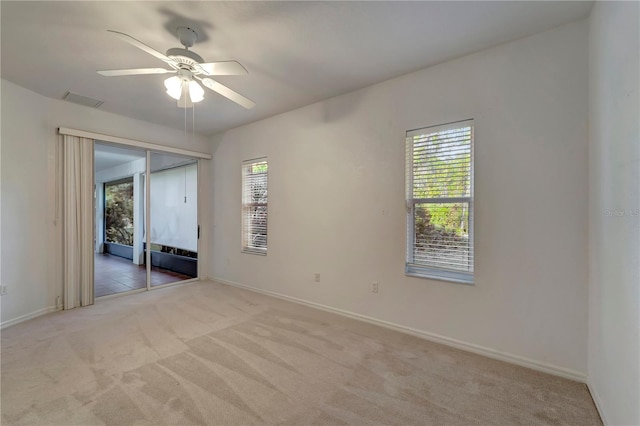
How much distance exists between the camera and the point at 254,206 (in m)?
4.66

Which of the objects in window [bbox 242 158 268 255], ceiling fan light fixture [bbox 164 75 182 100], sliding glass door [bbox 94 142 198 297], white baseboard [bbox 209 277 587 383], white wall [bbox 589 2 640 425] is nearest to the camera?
white wall [bbox 589 2 640 425]

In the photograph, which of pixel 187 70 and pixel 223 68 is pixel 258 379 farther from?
pixel 187 70

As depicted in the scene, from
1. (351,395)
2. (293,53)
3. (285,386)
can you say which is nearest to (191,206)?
(293,53)

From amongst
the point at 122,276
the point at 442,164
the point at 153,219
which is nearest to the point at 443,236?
the point at 442,164

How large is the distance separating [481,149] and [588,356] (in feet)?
6.01

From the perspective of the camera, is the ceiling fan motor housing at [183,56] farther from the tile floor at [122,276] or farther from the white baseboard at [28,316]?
the tile floor at [122,276]

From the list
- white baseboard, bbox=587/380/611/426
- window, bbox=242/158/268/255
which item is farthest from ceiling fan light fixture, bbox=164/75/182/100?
white baseboard, bbox=587/380/611/426

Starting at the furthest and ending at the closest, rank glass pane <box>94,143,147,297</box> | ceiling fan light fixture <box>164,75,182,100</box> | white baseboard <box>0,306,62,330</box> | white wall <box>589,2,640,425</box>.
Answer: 1. glass pane <box>94,143,147,297</box>
2. white baseboard <box>0,306,62,330</box>
3. ceiling fan light fixture <box>164,75,182,100</box>
4. white wall <box>589,2,640,425</box>

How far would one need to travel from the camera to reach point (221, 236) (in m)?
5.16

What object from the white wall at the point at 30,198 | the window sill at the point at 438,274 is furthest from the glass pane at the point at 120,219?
the window sill at the point at 438,274

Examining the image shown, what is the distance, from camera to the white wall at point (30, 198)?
3135mm

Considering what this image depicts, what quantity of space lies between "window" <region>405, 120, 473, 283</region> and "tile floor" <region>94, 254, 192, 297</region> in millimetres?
4471

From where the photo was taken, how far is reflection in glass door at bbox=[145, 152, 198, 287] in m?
5.31

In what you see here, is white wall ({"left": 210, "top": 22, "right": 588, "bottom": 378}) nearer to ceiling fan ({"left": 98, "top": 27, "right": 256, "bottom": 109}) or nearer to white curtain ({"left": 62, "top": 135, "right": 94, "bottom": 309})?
ceiling fan ({"left": 98, "top": 27, "right": 256, "bottom": 109})
